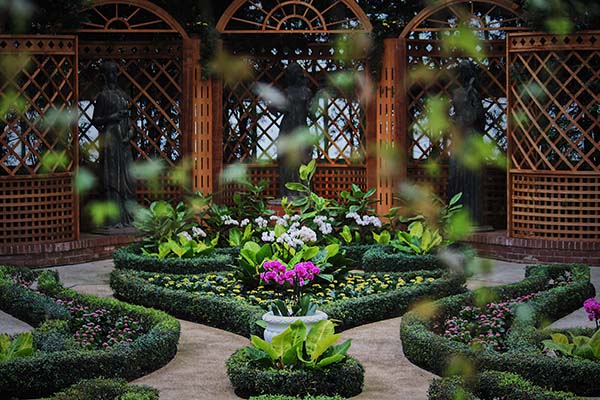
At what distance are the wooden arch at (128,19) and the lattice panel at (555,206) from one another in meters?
4.75

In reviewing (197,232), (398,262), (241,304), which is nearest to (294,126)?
(197,232)

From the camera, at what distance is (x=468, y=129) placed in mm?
14188

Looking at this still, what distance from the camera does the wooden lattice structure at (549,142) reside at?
12.9 m

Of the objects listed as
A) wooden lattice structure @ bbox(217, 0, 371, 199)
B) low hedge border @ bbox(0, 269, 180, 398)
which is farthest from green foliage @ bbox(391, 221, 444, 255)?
low hedge border @ bbox(0, 269, 180, 398)

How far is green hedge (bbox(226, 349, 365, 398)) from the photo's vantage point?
687 cm

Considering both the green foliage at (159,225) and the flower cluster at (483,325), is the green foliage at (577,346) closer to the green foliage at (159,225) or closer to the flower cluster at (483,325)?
the flower cluster at (483,325)

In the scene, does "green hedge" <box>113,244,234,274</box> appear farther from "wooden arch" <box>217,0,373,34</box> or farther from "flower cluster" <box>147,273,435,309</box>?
"wooden arch" <box>217,0,373,34</box>

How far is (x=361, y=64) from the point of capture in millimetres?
15203

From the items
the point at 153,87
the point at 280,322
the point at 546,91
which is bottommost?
the point at 280,322

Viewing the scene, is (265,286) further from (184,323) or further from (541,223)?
(541,223)

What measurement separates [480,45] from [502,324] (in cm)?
700

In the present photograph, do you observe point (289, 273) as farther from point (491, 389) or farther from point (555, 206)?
point (555, 206)

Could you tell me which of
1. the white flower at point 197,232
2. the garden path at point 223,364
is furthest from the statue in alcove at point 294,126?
the garden path at point 223,364

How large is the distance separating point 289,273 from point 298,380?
177 centimetres
